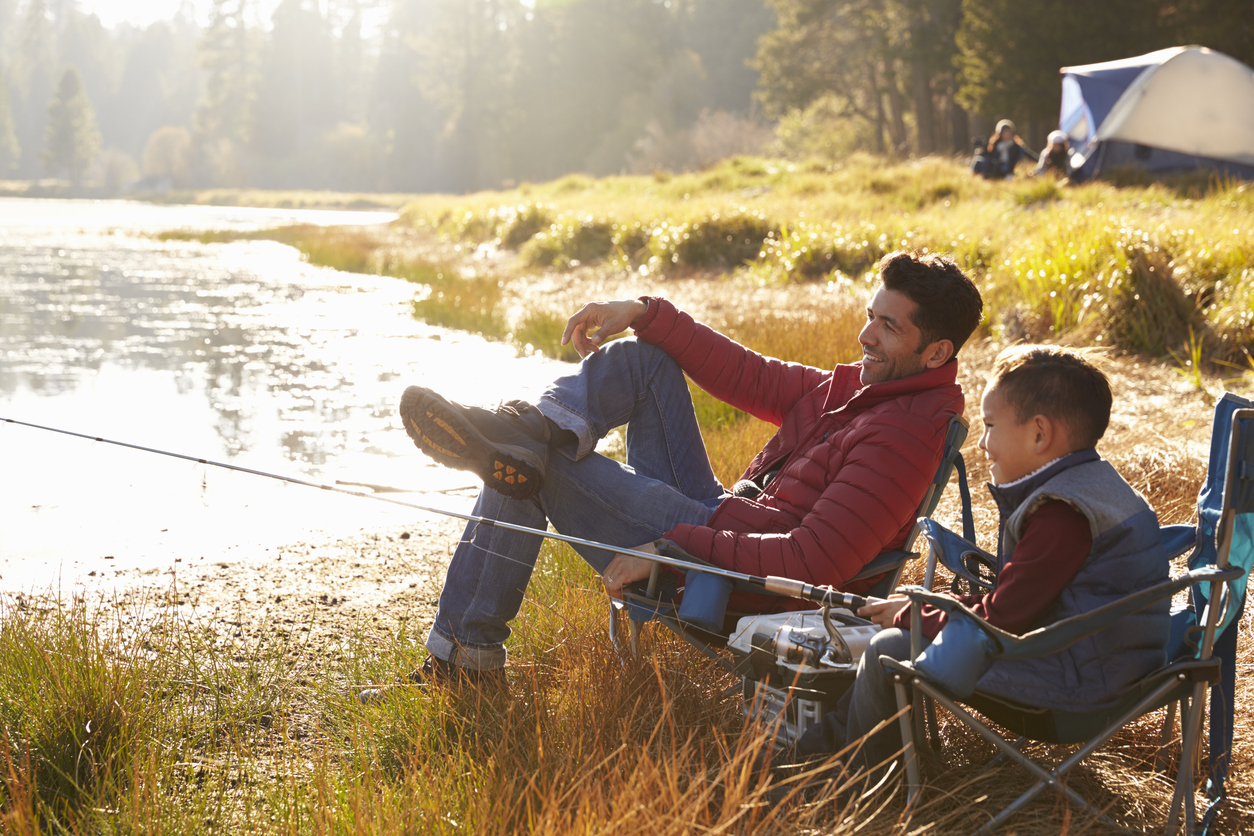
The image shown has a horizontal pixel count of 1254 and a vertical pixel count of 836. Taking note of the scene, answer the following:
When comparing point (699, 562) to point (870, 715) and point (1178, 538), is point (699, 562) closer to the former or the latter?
point (870, 715)

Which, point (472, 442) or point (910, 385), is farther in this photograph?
point (910, 385)

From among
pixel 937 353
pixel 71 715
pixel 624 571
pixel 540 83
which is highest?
pixel 540 83

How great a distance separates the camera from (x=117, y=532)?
166 inches

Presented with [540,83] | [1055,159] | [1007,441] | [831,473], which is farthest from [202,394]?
[540,83]

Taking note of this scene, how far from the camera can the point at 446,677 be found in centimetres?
244

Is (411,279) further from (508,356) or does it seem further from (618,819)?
(618,819)

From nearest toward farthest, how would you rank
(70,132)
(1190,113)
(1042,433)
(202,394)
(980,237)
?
1. (1042,433)
2. (202,394)
3. (980,237)
4. (1190,113)
5. (70,132)

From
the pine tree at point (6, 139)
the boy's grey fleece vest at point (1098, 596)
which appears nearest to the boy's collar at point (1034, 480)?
the boy's grey fleece vest at point (1098, 596)

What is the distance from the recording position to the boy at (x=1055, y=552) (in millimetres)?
1758

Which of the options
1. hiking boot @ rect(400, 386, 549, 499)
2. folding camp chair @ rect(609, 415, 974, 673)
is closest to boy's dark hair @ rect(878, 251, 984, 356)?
folding camp chair @ rect(609, 415, 974, 673)

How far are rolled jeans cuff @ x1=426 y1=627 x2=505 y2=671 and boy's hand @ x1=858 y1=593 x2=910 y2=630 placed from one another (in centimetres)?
96

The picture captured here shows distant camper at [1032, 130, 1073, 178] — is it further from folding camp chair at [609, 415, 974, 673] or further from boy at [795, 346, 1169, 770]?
boy at [795, 346, 1169, 770]

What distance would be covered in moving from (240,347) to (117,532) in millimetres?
5411

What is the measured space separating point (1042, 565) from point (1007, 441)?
26cm
